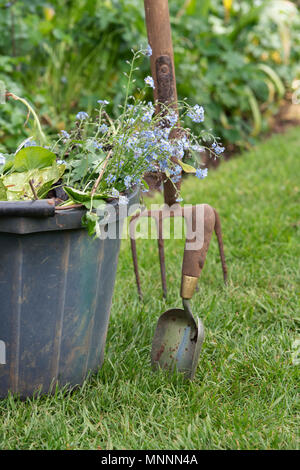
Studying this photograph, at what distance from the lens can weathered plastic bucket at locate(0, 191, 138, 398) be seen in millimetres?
1270

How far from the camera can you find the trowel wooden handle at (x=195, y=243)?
1575 mm

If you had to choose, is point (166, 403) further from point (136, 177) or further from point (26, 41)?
point (26, 41)

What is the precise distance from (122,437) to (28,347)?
1.10 feet

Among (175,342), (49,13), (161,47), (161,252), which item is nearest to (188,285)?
(175,342)

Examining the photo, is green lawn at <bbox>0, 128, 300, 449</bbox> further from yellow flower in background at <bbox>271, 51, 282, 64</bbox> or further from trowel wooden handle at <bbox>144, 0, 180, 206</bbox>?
yellow flower in background at <bbox>271, 51, 282, 64</bbox>

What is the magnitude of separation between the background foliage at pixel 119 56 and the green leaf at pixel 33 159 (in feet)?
4.30

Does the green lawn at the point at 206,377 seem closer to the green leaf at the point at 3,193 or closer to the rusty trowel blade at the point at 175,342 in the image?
the rusty trowel blade at the point at 175,342

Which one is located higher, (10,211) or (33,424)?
(10,211)

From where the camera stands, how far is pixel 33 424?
1363mm

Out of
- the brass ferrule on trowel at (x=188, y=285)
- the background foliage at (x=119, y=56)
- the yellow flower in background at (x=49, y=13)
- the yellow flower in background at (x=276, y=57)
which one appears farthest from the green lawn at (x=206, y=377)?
the yellow flower in background at (x=276, y=57)

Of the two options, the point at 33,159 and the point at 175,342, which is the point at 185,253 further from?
the point at 33,159

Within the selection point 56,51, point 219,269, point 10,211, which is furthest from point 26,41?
point 10,211

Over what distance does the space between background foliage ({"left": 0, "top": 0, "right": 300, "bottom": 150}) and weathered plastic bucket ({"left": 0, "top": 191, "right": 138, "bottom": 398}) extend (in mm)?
1490
